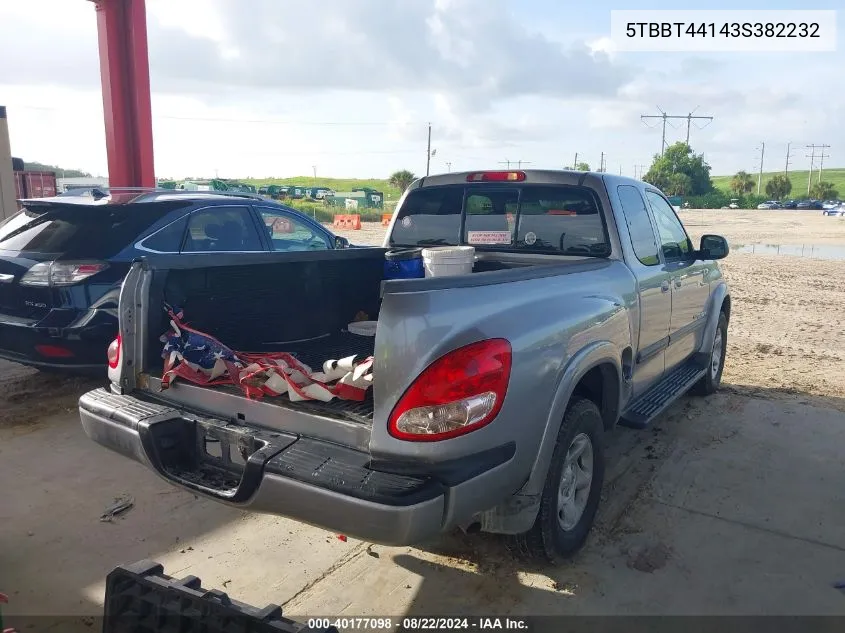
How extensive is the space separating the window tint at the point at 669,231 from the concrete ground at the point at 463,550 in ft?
4.82

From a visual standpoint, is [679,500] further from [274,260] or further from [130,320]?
[130,320]

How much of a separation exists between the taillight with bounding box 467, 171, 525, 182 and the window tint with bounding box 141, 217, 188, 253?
102 inches

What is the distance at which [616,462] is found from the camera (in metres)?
4.55

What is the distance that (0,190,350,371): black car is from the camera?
15.9 ft

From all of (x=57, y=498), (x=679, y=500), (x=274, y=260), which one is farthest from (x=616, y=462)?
(x=57, y=498)

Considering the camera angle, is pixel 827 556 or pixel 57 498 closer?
pixel 827 556

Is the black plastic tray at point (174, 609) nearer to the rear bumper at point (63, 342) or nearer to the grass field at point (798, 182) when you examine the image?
the rear bumper at point (63, 342)

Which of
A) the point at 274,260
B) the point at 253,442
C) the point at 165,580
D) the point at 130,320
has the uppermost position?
the point at 274,260

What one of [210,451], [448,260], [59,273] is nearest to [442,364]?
[210,451]

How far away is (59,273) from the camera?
192 inches

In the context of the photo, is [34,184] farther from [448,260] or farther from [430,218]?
[448,260]

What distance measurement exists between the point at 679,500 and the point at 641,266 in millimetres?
1415

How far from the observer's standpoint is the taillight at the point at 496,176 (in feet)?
14.4

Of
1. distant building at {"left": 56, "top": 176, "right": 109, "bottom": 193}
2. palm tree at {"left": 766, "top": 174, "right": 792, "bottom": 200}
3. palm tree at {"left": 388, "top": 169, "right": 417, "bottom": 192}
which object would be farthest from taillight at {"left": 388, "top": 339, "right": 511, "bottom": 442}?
palm tree at {"left": 766, "top": 174, "right": 792, "bottom": 200}
